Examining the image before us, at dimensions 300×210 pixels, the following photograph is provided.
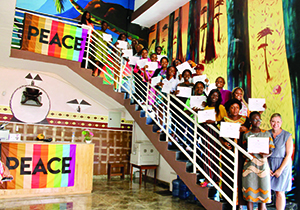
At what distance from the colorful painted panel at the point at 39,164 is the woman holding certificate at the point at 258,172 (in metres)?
3.62

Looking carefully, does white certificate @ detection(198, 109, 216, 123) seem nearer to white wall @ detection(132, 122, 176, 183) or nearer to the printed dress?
the printed dress

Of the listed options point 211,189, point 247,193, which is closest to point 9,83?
point 211,189

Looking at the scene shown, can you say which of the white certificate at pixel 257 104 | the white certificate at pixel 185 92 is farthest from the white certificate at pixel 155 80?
the white certificate at pixel 257 104

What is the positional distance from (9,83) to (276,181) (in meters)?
6.32

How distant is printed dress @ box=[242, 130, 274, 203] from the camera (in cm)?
296

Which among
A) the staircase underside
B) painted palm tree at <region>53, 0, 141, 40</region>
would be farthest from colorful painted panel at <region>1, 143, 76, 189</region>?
painted palm tree at <region>53, 0, 141, 40</region>

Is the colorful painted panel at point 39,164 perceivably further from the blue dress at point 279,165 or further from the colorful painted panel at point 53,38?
the blue dress at point 279,165

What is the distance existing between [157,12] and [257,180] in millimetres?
5935

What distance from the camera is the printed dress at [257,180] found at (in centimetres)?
296

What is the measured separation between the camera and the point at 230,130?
10.1 feet

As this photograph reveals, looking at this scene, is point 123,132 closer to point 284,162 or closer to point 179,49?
point 179,49

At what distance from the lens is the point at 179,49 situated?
22.4 feet

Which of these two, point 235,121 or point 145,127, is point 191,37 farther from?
point 235,121

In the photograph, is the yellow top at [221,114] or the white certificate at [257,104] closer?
the yellow top at [221,114]
